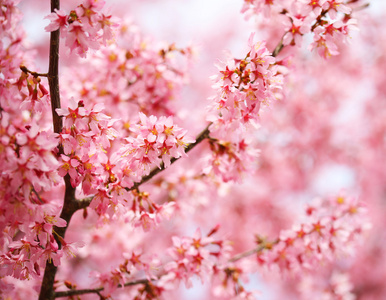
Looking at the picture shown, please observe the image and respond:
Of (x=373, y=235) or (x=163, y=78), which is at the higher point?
(x=373, y=235)

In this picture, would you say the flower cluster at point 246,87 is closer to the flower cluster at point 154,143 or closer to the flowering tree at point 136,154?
the flowering tree at point 136,154

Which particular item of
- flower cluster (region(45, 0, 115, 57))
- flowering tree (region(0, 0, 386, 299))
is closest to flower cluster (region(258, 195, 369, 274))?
flowering tree (region(0, 0, 386, 299))

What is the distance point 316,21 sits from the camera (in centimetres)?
202

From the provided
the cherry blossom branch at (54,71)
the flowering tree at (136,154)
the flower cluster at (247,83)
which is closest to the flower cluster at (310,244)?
the flowering tree at (136,154)

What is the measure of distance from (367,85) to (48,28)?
24.9ft

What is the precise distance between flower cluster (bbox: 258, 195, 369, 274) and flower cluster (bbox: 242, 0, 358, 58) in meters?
1.23

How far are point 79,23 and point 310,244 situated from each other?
211cm

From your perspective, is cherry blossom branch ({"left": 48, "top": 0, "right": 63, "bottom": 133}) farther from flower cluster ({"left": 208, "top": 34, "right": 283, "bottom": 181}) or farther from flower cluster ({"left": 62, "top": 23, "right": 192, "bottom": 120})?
flower cluster ({"left": 62, "top": 23, "right": 192, "bottom": 120})

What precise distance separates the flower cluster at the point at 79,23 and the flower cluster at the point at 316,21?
41.4 inches

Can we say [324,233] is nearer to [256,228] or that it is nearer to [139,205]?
[139,205]

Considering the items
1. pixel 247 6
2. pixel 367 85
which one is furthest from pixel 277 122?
pixel 247 6

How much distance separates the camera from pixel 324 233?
2555 millimetres

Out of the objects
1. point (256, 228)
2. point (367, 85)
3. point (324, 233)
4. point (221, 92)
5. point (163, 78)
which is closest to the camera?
point (221, 92)

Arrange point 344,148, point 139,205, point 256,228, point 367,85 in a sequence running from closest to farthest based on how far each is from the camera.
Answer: point 139,205
point 256,228
point 344,148
point 367,85
